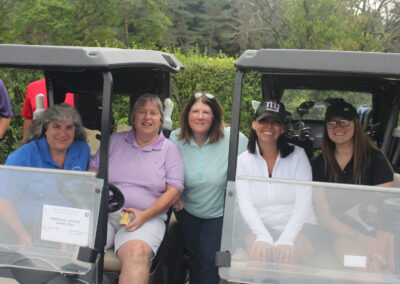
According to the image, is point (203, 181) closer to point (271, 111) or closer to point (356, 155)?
point (271, 111)

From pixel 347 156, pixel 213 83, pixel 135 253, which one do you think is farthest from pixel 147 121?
pixel 213 83

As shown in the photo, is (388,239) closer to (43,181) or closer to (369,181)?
(369,181)

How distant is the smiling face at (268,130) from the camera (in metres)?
2.55

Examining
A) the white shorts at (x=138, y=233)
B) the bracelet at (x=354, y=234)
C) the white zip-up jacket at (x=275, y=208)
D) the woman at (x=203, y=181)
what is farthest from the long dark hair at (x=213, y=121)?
the bracelet at (x=354, y=234)

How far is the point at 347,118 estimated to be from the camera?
2.65 m

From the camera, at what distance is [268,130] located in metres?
2.55

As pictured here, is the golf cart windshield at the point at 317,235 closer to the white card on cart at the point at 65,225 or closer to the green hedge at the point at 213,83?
the white card on cart at the point at 65,225

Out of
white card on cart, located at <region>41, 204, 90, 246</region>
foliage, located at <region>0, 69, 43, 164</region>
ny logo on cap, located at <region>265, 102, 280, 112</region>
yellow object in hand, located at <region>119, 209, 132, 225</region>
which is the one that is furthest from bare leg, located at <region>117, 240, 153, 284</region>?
foliage, located at <region>0, 69, 43, 164</region>

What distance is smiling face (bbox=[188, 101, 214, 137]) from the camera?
2.86m

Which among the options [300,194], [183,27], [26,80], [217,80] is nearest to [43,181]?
[300,194]

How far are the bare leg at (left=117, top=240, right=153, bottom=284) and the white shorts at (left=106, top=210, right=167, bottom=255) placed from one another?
1.5 inches

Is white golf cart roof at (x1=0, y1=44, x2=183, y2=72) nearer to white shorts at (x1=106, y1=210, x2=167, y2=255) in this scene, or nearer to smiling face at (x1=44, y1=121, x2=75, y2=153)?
smiling face at (x1=44, y1=121, x2=75, y2=153)

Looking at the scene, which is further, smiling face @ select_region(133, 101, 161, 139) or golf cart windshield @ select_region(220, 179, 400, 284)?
smiling face @ select_region(133, 101, 161, 139)

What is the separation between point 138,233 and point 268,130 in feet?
3.11
